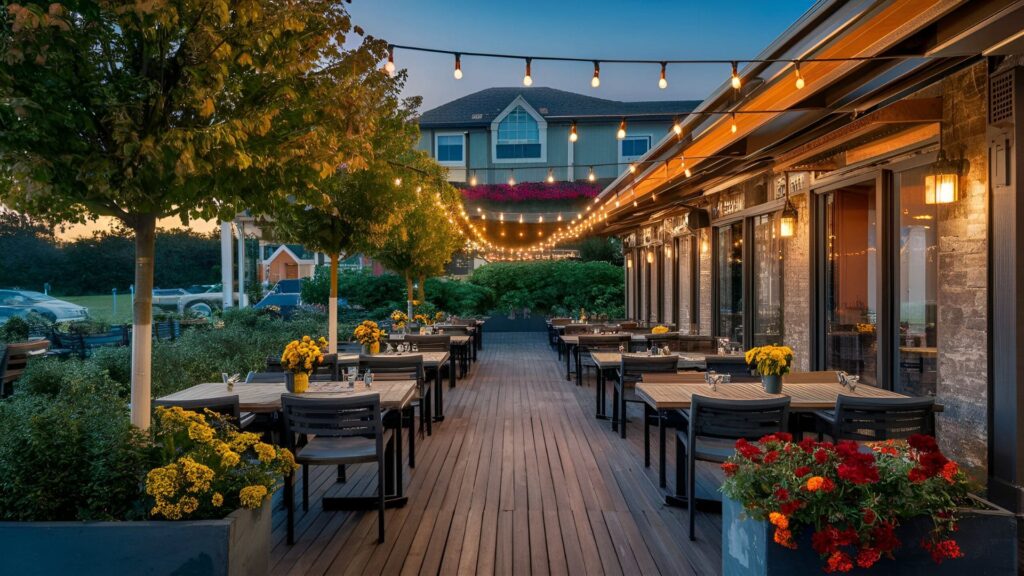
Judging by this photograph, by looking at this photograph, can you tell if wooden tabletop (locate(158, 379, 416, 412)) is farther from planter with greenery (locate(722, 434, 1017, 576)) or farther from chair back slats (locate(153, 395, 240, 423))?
planter with greenery (locate(722, 434, 1017, 576))

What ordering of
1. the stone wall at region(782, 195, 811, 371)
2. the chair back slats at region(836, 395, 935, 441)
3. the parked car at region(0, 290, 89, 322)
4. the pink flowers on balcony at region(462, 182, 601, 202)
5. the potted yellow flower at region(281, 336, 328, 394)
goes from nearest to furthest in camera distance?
1. the chair back slats at region(836, 395, 935, 441)
2. the potted yellow flower at region(281, 336, 328, 394)
3. the stone wall at region(782, 195, 811, 371)
4. the parked car at region(0, 290, 89, 322)
5. the pink flowers on balcony at region(462, 182, 601, 202)

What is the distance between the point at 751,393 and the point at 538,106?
87.2 ft

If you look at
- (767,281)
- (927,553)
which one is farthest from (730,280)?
(927,553)

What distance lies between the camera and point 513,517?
4.73 metres

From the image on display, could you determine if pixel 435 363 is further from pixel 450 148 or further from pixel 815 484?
pixel 450 148

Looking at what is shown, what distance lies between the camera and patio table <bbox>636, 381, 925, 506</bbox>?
179 inches

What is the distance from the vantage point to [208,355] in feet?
30.0

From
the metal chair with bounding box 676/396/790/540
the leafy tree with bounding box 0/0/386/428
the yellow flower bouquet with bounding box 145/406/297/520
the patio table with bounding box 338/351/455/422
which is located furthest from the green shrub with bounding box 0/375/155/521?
the patio table with bounding box 338/351/455/422

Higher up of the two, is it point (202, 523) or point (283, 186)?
point (283, 186)

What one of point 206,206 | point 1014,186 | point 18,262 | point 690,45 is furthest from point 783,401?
point 690,45

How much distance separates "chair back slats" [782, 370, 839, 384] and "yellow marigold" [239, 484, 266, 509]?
170 inches

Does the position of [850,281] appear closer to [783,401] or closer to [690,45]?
[783,401]

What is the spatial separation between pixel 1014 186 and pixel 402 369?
17.3 feet

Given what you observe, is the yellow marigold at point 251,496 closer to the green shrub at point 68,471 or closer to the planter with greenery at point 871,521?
the green shrub at point 68,471
